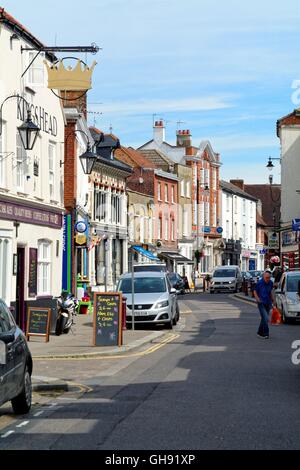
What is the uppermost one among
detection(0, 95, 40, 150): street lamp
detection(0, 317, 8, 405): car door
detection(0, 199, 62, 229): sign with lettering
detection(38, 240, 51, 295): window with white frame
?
detection(0, 95, 40, 150): street lamp

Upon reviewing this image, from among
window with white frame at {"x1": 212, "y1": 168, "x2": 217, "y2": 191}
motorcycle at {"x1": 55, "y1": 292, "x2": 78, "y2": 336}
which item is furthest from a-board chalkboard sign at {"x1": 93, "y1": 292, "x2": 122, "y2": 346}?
window with white frame at {"x1": 212, "y1": 168, "x2": 217, "y2": 191}

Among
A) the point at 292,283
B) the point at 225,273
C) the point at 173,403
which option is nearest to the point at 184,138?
the point at 225,273

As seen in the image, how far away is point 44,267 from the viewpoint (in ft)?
104

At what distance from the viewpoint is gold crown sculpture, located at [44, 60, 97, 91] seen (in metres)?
25.9

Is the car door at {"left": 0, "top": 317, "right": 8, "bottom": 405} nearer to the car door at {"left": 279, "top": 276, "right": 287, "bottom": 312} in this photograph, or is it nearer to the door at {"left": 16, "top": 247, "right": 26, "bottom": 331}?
the door at {"left": 16, "top": 247, "right": 26, "bottom": 331}

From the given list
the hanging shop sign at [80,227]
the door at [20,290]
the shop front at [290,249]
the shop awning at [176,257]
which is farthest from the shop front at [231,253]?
the door at [20,290]

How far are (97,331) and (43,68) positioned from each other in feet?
33.6

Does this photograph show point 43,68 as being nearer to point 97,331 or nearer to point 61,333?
point 61,333

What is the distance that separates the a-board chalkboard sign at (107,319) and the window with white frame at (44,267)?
7661 mm

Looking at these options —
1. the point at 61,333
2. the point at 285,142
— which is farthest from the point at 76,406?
the point at 285,142

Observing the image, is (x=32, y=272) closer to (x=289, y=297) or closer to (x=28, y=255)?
(x=28, y=255)

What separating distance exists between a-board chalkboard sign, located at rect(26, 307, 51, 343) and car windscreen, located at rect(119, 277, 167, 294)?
7035mm

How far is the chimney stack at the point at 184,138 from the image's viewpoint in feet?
300

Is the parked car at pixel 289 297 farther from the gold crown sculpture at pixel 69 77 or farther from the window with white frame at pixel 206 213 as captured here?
the window with white frame at pixel 206 213
